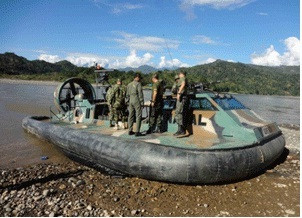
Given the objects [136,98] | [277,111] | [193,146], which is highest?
[136,98]

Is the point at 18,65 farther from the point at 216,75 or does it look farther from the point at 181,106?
the point at 181,106

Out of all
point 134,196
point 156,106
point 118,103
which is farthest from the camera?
point 118,103

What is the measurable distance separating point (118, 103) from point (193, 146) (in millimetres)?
2834

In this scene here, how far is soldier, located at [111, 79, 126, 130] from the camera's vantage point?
7.53 meters

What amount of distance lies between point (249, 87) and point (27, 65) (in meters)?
88.5

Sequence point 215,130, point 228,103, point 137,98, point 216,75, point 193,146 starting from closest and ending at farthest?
point 193,146
point 215,130
point 137,98
point 228,103
point 216,75

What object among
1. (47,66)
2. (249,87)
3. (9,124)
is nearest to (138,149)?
(9,124)

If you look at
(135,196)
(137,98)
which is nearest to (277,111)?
(137,98)

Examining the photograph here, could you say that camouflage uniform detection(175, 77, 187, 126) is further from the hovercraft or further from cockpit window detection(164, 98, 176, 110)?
cockpit window detection(164, 98, 176, 110)

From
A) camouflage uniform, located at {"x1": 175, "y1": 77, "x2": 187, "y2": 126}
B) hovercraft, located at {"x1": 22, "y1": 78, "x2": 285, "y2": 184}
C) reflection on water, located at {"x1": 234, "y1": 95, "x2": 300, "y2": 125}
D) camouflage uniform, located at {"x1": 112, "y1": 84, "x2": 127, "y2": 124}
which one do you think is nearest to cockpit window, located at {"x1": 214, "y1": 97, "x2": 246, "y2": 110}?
hovercraft, located at {"x1": 22, "y1": 78, "x2": 285, "y2": 184}

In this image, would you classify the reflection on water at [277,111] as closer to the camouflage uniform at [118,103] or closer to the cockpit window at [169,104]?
the cockpit window at [169,104]

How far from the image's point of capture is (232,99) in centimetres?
748

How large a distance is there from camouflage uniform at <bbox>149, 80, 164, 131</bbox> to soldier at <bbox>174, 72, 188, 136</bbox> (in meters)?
0.46

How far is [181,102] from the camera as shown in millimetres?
6281
